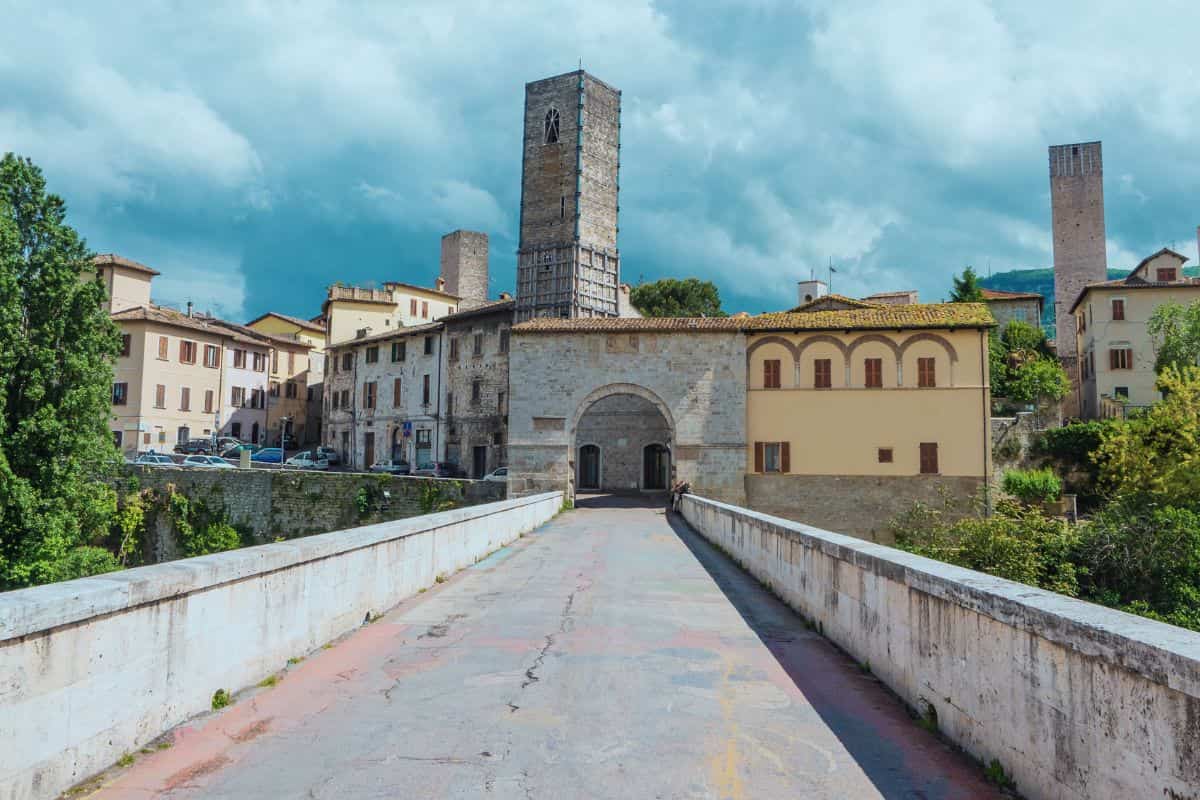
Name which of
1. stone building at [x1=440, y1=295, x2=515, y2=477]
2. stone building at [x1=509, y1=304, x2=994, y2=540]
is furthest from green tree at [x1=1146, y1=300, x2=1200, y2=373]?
stone building at [x1=440, y1=295, x2=515, y2=477]

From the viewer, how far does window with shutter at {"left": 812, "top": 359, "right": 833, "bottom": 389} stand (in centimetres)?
3397

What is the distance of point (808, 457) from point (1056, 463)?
44.7 ft

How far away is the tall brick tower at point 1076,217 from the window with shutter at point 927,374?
149ft

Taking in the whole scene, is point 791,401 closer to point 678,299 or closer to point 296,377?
point 678,299

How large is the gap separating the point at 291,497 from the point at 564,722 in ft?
115

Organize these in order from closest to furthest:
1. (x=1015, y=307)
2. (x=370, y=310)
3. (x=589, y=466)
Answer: (x=589, y=466), (x=370, y=310), (x=1015, y=307)

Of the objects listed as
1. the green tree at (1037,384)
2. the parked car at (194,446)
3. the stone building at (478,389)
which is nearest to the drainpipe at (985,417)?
the green tree at (1037,384)

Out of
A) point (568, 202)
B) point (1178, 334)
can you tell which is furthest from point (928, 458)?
point (568, 202)

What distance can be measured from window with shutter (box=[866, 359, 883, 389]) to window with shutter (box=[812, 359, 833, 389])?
1482mm

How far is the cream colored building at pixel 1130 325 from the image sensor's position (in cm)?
4816

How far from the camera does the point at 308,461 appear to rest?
1944 inches

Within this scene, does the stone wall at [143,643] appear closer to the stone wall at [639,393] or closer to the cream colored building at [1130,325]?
the stone wall at [639,393]

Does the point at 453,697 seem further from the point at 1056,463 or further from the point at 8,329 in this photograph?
the point at 1056,463

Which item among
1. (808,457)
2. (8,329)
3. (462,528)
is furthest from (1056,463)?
(8,329)
